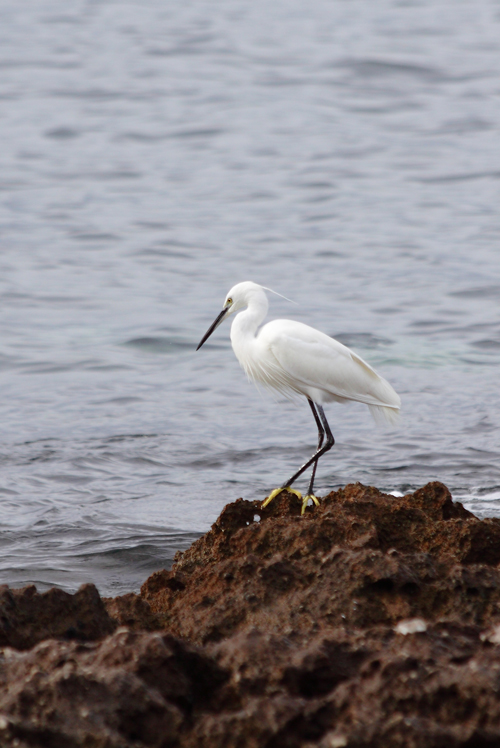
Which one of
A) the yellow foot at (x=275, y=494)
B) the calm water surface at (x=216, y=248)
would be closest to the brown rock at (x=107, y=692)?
the yellow foot at (x=275, y=494)

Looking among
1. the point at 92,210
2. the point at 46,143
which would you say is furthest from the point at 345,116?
the point at 92,210

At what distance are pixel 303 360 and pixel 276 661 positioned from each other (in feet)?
12.4

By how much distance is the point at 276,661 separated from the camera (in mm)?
2650

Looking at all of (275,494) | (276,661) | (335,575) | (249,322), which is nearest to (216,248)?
(249,322)

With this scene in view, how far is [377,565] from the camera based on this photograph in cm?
329

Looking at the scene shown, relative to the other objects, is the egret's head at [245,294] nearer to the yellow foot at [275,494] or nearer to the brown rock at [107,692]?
the yellow foot at [275,494]

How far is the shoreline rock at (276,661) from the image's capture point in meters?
2.44

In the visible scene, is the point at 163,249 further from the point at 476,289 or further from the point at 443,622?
the point at 443,622

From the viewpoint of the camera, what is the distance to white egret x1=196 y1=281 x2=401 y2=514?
634 cm

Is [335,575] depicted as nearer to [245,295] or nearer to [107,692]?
[107,692]

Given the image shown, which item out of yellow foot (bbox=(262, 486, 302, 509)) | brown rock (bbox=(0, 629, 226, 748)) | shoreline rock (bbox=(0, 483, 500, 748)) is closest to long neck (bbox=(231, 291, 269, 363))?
yellow foot (bbox=(262, 486, 302, 509))

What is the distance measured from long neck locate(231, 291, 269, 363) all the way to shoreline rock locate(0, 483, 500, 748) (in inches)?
114

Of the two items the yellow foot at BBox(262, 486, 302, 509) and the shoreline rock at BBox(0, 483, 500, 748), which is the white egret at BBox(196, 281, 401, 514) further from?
the shoreline rock at BBox(0, 483, 500, 748)

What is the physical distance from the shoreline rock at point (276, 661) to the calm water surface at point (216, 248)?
6.92 ft
